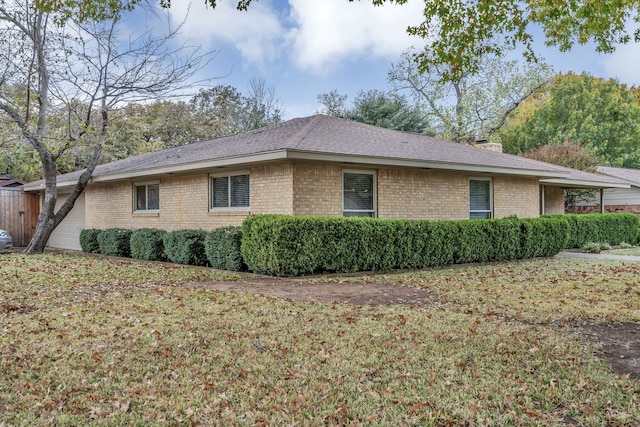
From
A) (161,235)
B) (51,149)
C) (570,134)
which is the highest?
(570,134)

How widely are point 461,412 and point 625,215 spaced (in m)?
21.5

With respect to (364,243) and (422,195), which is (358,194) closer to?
(364,243)

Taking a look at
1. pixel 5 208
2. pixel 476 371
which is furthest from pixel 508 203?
pixel 5 208

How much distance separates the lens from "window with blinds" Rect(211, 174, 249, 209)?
1335cm

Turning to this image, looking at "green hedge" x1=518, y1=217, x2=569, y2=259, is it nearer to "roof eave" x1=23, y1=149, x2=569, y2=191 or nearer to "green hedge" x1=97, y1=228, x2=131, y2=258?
"roof eave" x1=23, y1=149, x2=569, y2=191

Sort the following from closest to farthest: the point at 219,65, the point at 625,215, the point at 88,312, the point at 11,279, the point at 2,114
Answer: the point at 88,312, the point at 11,279, the point at 219,65, the point at 2,114, the point at 625,215

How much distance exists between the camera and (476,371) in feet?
15.7

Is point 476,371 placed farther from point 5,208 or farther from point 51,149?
point 5,208

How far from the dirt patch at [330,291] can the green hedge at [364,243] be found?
0.78 meters

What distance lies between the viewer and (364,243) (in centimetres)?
1181

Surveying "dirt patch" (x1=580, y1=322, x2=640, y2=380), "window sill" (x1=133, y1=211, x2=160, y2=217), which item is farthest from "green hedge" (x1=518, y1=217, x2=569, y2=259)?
"window sill" (x1=133, y1=211, x2=160, y2=217)

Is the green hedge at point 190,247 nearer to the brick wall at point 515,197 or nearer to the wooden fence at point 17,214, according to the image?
the brick wall at point 515,197

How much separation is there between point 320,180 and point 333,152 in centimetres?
95

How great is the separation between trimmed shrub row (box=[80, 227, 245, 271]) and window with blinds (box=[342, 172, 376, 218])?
2.81 meters
